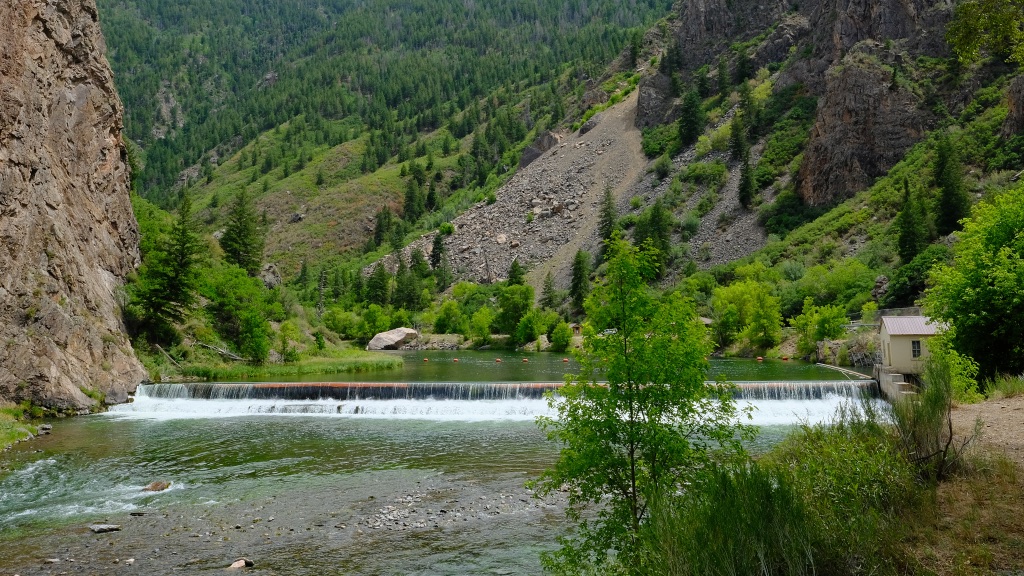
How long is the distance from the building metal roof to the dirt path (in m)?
15.1

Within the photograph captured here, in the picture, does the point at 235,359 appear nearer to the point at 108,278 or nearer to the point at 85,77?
the point at 108,278

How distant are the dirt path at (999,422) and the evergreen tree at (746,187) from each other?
266ft

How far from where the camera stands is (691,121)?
118062mm

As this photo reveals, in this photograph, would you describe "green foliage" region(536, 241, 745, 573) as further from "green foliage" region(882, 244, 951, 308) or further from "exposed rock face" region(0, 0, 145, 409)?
"green foliage" region(882, 244, 951, 308)

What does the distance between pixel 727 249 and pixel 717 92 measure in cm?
5220

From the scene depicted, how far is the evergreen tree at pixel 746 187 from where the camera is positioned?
311ft

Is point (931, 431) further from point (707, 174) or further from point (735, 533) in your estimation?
point (707, 174)

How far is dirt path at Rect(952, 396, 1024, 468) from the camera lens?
11.6 m

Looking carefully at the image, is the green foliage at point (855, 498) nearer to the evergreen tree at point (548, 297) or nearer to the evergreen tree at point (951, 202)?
the evergreen tree at point (951, 202)

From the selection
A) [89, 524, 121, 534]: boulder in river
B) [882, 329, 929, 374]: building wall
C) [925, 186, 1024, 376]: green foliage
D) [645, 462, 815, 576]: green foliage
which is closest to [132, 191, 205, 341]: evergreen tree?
[89, 524, 121, 534]: boulder in river

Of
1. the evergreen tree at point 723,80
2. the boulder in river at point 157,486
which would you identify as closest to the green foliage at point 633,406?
the boulder in river at point 157,486

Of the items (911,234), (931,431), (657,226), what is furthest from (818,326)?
(931,431)

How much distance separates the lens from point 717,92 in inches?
5039

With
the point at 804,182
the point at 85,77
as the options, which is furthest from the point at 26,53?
the point at 804,182
